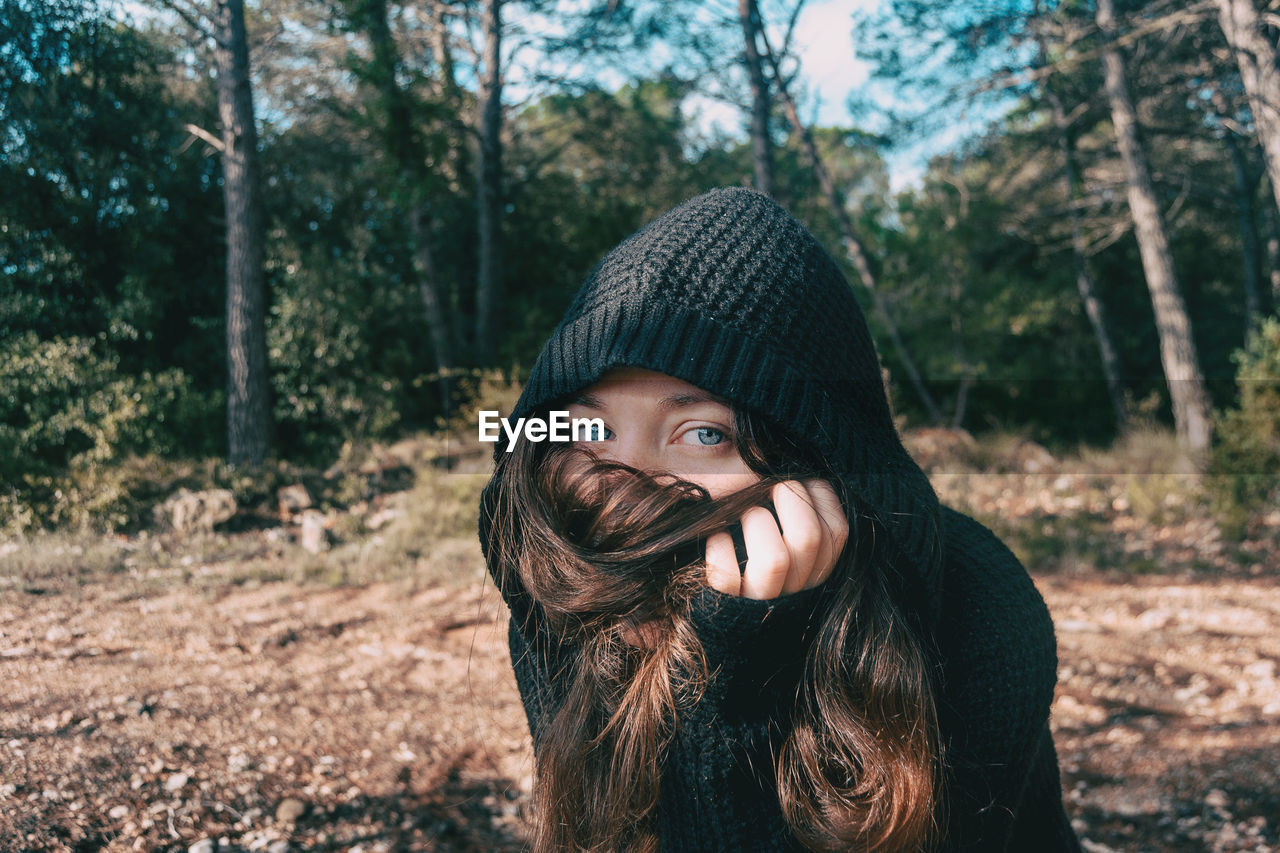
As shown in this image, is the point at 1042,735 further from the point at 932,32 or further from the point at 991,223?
the point at 991,223

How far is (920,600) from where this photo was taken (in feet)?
4.62

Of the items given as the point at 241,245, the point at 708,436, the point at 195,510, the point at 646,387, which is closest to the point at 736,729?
the point at 708,436

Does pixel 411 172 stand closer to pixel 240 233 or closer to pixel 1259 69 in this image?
pixel 240 233

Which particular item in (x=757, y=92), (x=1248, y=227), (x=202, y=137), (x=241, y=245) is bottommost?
(x=241, y=245)

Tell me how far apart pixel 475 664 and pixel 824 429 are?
3047 millimetres

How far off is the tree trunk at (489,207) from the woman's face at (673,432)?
11.1 m

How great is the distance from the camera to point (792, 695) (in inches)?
53.4

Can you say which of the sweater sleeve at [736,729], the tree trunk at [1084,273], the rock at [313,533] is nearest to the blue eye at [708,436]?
the sweater sleeve at [736,729]

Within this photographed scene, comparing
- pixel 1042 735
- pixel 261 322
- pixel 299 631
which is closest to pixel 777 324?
pixel 1042 735

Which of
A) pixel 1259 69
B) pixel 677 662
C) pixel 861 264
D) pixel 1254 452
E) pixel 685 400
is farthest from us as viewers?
pixel 861 264

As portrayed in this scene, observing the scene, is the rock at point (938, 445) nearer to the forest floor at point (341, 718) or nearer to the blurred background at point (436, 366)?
the blurred background at point (436, 366)

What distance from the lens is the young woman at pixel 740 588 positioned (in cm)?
122

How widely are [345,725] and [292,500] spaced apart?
92.6 inches

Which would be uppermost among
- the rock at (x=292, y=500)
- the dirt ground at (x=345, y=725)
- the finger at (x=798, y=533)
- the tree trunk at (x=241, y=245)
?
the tree trunk at (x=241, y=245)
